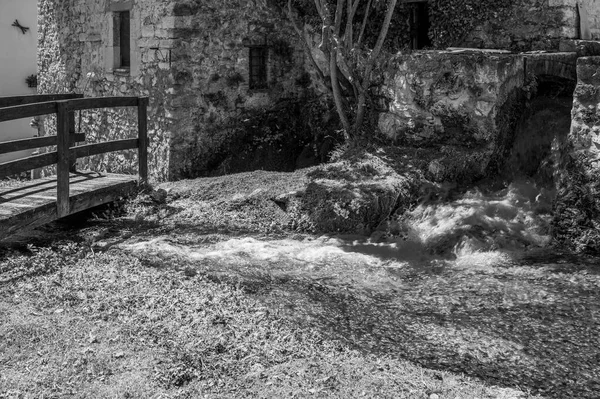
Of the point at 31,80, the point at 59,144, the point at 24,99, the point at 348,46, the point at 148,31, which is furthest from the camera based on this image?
the point at 31,80

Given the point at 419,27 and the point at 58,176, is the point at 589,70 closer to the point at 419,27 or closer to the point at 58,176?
the point at 419,27

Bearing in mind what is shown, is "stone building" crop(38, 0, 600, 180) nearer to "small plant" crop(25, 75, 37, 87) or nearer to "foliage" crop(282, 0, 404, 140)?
"foliage" crop(282, 0, 404, 140)

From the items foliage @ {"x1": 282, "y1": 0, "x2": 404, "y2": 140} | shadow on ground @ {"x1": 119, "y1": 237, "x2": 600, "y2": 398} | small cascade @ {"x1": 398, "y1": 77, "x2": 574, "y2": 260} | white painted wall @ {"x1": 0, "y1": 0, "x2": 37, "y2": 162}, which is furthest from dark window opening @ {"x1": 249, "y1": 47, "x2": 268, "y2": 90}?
white painted wall @ {"x1": 0, "y1": 0, "x2": 37, "y2": 162}

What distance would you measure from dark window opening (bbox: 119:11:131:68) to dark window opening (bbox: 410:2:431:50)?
4414 millimetres

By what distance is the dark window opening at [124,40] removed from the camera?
476 inches

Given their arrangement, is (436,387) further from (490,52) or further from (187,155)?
(187,155)

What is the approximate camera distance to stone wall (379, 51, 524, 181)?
9250 mm

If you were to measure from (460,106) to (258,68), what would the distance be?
362cm

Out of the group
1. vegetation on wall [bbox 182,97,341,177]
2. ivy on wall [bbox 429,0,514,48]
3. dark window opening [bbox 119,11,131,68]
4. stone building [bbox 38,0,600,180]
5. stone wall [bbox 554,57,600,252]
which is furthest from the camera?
dark window opening [bbox 119,11,131,68]

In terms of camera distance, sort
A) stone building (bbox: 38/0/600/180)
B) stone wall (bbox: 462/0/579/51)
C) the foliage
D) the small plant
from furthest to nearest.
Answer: the small plant → stone building (bbox: 38/0/600/180) → stone wall (bbox: 462/0/579/51) → the foliage

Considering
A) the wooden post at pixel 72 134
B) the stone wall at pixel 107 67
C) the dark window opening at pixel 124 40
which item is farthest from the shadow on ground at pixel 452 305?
the dark window opening at pixel 124 40

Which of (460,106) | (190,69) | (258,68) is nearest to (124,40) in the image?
(190,69)

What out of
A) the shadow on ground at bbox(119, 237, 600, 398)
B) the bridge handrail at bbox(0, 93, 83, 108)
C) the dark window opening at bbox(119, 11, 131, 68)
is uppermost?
the dark window opening at bbox(119, 11, 131, 68)

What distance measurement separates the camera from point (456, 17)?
1104 cm
